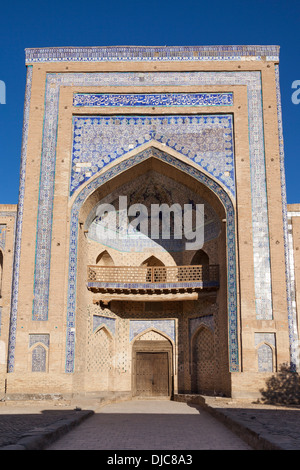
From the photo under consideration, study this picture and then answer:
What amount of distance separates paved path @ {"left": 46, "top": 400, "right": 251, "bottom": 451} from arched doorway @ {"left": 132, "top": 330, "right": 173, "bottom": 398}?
5135 mm

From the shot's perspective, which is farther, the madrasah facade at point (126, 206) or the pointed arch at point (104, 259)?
the pointed arch at point (104, 259)

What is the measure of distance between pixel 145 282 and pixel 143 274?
0.21 meters

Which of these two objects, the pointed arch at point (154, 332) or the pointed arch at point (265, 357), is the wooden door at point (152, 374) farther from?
the pointed arch at point (265, 357)

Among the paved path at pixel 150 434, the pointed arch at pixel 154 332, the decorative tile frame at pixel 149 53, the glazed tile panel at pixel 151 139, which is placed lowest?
the paved path at pixel 150 434

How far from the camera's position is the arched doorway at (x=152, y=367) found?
13.9 meters

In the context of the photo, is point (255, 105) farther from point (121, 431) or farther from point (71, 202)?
point (121, 431)

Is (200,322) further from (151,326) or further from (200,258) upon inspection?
(200,258)

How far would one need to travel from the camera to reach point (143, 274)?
43.0 ft

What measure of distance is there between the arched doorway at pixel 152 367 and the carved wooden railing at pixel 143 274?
1916 mm

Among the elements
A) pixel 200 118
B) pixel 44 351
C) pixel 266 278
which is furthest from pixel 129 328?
pixel 200 118

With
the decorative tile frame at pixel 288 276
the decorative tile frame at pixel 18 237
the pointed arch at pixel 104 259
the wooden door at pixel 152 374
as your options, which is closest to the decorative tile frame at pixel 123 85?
the decorative tile frame at pixel 18 237

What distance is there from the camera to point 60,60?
13.2 metres

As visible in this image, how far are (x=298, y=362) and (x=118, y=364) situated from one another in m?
4.67

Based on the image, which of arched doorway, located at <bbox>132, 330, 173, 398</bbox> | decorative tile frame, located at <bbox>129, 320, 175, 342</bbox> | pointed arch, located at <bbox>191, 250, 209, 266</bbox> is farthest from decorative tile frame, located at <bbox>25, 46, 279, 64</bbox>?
arched doorway, located at <bbox>132, 330, 173, 398</bbox>
